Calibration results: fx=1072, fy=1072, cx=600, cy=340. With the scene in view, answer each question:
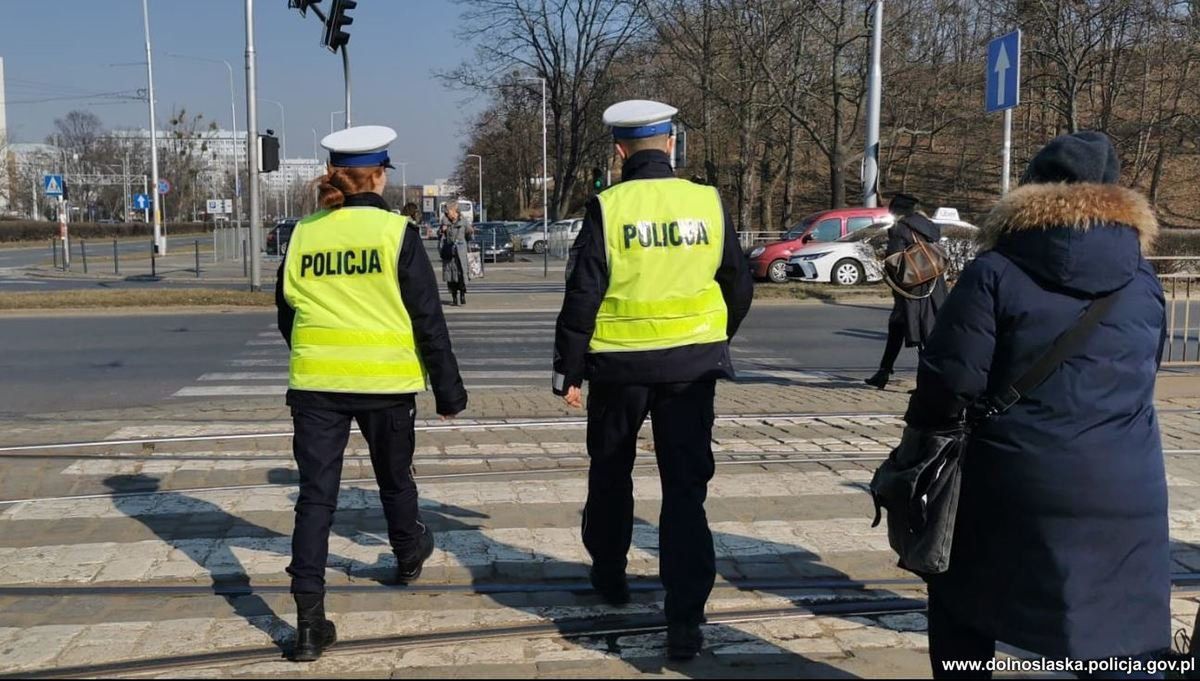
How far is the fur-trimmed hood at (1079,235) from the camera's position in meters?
2.68

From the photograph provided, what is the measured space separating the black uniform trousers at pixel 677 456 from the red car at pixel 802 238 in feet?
73.6

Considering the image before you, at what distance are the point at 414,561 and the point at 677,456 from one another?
139cm

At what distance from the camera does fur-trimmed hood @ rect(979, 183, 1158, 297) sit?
2.68m

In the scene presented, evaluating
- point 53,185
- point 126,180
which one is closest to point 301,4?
point 53,185

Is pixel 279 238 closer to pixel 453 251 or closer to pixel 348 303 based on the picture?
pixel 453 251

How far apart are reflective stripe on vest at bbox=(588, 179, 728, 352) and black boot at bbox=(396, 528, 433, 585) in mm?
1328

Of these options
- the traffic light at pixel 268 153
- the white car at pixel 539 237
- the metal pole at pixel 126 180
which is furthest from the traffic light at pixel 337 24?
the metal pole at pixel 126 180

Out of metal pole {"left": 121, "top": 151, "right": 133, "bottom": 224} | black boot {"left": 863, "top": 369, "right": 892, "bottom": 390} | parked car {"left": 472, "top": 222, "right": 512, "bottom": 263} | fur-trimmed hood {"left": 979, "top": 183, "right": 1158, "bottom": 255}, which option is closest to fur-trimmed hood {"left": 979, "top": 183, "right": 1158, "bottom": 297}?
fur-trimmed hood {"left": 979, "top": 183, "right": 1158, "bottom": 255}

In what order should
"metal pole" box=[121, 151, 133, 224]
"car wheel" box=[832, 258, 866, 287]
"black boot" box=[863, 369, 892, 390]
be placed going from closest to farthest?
"black boot" box=[863, 369, 892, 390] → "car wheel" box=[832, 258, 866, 287] → "metal pole" box=[121, 151, 133, 224]

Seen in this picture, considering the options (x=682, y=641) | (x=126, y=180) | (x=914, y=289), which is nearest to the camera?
(x=682, y=641)

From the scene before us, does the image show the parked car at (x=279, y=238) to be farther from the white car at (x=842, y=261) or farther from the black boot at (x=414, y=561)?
the black boot at (x=414, y=561)

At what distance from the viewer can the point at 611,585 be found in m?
4.31

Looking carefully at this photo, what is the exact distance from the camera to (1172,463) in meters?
6.91

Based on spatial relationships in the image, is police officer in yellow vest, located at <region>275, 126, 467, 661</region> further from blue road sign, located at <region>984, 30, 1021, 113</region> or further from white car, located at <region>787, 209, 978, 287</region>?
white car, located at <region>787, 209, 978, 287</region>
